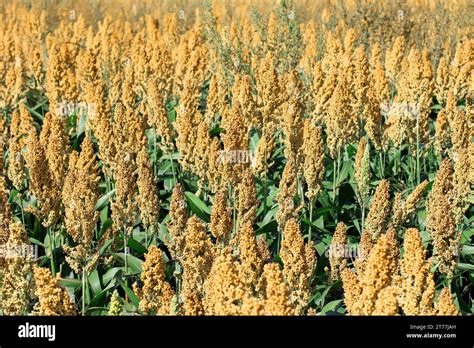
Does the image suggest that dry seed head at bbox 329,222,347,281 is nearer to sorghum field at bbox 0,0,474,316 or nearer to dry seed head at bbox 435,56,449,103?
sorghum field at bbox 0,0,474,316

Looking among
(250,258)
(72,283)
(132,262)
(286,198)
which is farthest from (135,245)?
(250,258)

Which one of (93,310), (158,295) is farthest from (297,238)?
(93,310)

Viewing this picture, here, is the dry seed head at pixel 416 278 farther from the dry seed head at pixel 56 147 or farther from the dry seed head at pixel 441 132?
the dry seed head at pixel 441 132

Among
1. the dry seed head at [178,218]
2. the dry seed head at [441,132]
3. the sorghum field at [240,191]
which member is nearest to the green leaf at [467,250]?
the sorghum field at [240,191]

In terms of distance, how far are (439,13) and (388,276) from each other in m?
8.08

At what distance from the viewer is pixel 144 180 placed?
182 inches

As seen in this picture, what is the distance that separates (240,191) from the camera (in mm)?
4641

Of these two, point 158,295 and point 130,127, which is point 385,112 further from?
point 158,295

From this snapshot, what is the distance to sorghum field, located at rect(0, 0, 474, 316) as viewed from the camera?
12.0 ft

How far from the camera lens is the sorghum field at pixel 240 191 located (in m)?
3.64

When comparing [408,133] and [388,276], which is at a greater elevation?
[408,133]

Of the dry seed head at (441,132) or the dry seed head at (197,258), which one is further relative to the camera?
the dry seed head at (441,132)

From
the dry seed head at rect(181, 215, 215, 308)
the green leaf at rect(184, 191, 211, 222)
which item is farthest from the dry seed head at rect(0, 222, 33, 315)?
the green leaf at rect(184, 191, 211, 222)
